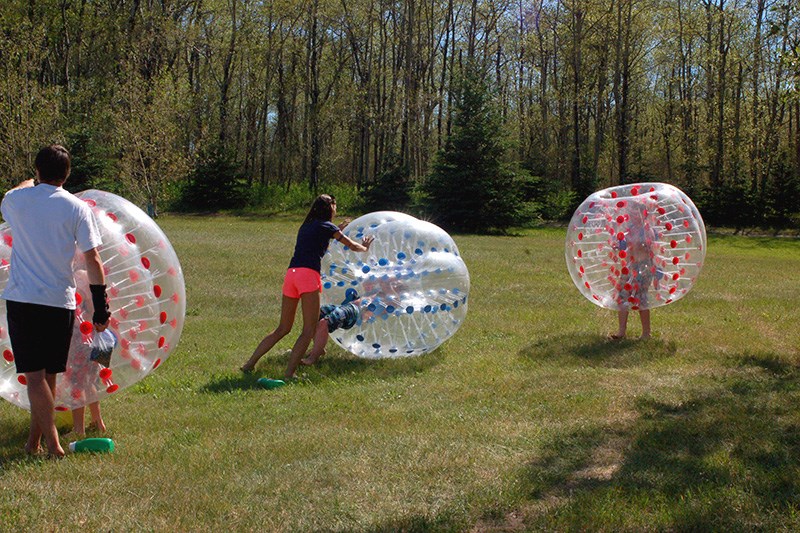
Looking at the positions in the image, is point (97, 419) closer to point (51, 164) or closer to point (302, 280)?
point (51, 164)

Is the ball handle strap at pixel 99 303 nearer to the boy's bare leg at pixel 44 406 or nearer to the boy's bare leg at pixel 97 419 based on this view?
the boy's bare leg at pixel 44 406

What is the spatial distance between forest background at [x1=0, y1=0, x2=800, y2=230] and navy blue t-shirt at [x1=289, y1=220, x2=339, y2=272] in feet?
78.9

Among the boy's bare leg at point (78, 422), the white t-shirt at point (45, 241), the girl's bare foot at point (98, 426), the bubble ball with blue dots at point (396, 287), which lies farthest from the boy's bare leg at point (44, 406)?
the bubble ball with blue dots at point (396, 287)

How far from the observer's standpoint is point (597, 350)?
9.84 metres

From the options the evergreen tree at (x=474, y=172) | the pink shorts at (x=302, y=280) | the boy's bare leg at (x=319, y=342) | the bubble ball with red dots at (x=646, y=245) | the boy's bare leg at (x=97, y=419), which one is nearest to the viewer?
the boy's bare leg at (x=97, y=419)

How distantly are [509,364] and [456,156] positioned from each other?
23967 mm

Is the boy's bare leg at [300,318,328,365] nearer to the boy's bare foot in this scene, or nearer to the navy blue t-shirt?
the boy's bare foot

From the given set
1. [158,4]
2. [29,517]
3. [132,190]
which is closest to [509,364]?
[29,517]

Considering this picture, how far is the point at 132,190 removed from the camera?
35.7 m

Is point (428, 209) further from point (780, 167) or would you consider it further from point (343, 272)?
point (343, 272)

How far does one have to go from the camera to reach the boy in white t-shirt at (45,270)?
527 cm

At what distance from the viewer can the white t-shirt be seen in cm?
526

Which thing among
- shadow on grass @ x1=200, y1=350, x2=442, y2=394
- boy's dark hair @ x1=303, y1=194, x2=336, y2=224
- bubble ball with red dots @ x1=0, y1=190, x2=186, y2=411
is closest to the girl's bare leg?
shadow on grass @ x1=200, y1=350, x2=442, y2=394

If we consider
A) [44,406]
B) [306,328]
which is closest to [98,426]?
[44,406]
